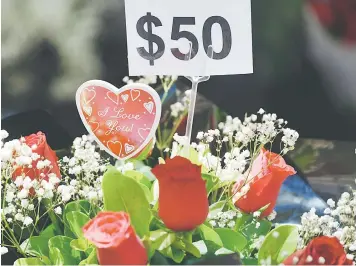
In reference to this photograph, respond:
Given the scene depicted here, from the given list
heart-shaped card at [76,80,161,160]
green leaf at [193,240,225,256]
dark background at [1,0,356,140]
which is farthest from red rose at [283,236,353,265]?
dark background at [1,0,356,140]

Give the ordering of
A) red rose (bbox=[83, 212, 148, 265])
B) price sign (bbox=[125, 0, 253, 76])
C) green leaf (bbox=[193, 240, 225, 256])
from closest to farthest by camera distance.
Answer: red rose (bbox=[83, 212, 148, 265])
green leaf (bbox=[193, 240, 225, 256])
price sign (bbox=[125, 0, 253, 76])

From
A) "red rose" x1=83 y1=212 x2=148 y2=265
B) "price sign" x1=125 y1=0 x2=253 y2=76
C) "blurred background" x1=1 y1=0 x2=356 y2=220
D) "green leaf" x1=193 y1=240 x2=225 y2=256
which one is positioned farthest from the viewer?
"blurred background" x1=1 y1=0 x2=356 y2=220

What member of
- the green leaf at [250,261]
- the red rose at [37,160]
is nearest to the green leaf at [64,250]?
the red rose at [37,160]

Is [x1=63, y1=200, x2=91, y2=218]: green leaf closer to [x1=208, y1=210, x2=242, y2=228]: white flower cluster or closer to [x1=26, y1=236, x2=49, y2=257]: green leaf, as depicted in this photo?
[x1=26, y1=236, x2=49, y2=257]: green leaf

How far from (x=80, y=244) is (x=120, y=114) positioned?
0.22 meters

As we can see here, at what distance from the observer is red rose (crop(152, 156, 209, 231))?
0.74 metres

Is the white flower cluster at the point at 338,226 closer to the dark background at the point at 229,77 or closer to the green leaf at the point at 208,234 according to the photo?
the green leaf at the point at 208,234

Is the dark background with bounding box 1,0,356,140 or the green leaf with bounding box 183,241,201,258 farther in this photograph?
the dark background with bounding box 1,0,356,140

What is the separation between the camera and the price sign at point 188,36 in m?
0.90

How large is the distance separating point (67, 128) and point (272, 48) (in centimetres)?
43

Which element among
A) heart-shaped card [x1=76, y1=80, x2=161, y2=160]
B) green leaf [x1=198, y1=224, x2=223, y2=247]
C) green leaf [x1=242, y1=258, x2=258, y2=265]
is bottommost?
green leaf [x1=242, y1=258, x2=258, y2=265]

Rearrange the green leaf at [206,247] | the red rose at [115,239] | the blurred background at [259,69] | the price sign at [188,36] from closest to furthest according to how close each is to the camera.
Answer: the red rose at [115,239], the green leaf at [206,247], the price sign at [188,36], the blurred background at [259,69]

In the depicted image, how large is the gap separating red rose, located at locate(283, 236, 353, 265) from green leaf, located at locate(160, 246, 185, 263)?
141mm

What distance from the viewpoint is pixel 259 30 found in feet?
3.77
